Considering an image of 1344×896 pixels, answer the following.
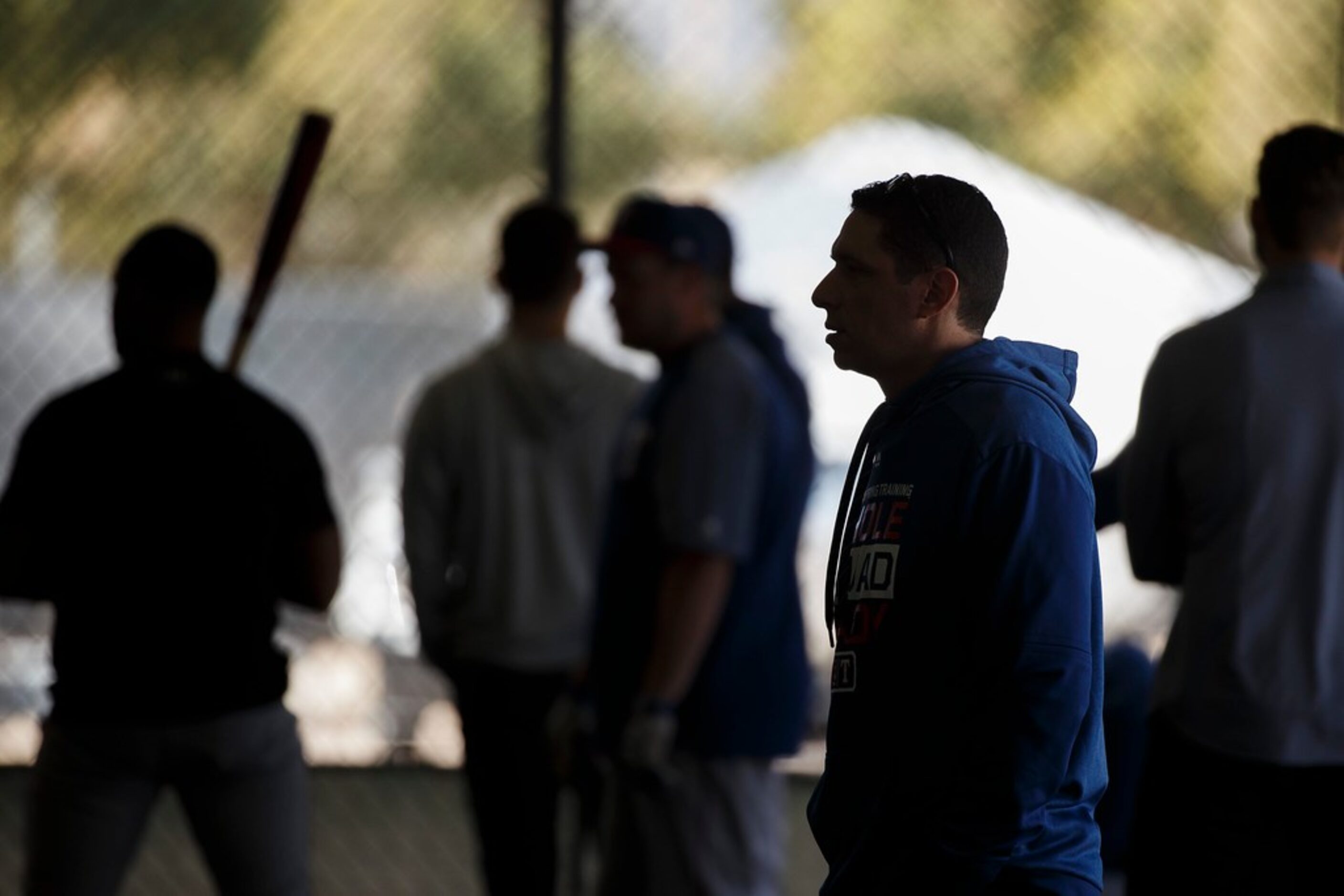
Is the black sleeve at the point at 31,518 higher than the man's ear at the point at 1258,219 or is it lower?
lower

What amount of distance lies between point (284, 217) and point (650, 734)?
1.20m

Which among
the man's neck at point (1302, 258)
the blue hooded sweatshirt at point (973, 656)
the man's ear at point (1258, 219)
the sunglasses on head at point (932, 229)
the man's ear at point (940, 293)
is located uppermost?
the man's ear at point (1258, 219)

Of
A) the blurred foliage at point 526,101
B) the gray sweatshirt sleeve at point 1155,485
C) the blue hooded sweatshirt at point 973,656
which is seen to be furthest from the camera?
the blurred foliage at point 526,101

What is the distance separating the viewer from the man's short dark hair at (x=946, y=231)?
6.78ft

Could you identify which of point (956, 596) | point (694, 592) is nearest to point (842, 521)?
point (956, 596)

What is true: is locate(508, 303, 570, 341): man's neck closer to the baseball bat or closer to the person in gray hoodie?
the person in gray hoodie

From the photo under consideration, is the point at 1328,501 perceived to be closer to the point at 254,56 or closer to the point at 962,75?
the point at 962,75

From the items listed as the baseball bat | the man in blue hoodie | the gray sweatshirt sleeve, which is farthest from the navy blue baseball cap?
the man in blue hoodie

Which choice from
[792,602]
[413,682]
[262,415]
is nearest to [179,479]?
[262,415]

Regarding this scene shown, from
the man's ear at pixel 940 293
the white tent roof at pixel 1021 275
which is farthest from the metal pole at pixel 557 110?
the man's ear at pixel 940 293

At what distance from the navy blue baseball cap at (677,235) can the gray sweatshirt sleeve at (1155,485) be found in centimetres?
99

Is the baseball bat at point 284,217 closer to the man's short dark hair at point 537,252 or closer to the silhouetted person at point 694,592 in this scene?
the silhouetted person at point 694,592

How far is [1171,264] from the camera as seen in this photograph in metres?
5.84

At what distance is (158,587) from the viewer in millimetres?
3188
